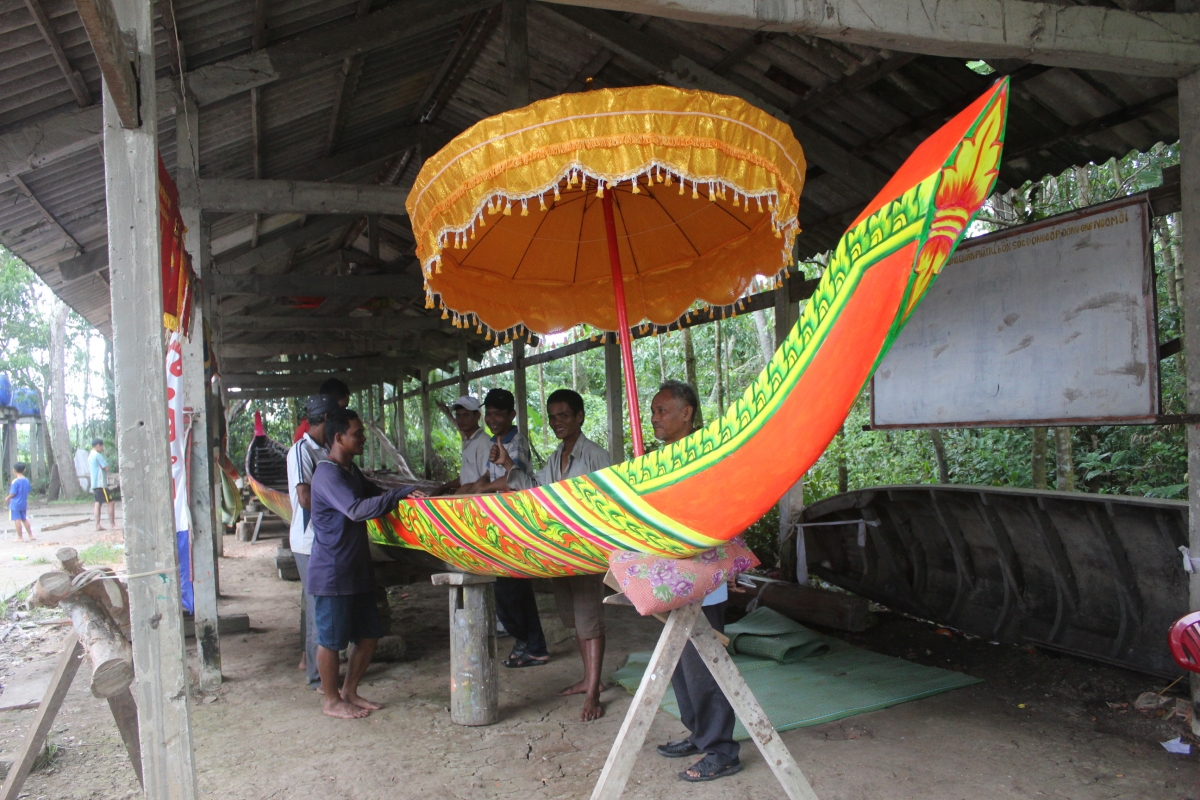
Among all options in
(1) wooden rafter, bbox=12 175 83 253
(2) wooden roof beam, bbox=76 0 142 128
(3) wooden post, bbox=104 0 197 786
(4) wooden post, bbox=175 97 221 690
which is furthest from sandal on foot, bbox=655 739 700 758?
(1) wooden rafter, bbox=12 175 83 253

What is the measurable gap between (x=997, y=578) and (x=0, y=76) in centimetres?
557

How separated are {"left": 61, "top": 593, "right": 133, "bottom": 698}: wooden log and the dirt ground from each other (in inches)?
38.7

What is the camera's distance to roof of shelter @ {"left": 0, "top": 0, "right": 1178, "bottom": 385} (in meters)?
3.56

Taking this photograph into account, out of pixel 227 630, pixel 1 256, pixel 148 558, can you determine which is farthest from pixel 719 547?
pixel 1 256

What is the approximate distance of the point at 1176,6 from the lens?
3086 mm

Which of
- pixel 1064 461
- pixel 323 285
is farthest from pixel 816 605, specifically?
pixel 323 285

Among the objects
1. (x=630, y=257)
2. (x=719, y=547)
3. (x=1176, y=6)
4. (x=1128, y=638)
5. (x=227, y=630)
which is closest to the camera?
(x=719, y=547)

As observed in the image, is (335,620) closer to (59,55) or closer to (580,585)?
(580,585)

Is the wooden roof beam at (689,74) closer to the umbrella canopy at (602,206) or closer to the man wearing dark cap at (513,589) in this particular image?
the umbrella canopy at (602,206)

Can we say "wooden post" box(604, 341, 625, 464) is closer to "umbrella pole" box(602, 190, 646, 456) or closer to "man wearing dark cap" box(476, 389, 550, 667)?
"man wearing dark cap" box(476, 389, 550, 667)

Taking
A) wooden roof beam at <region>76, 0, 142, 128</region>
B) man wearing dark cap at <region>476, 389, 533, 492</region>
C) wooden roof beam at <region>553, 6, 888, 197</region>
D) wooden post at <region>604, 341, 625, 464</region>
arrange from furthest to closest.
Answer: wooden post at <region>604, 341, 625, 464</region> → wooden roof beam at <region>553, 6, 888, 197</region> → man wearing dark cap at <region>476, 389, 533, 492</region> → wooden roof beam at <region>76, 0, 142, 128</region>

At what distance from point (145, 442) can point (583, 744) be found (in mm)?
2150

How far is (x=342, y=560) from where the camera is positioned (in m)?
3.69

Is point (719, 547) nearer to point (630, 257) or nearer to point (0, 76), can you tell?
point (630, 257)
